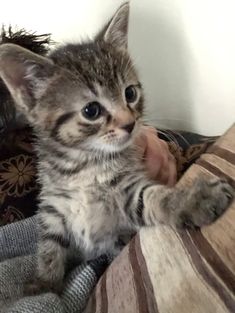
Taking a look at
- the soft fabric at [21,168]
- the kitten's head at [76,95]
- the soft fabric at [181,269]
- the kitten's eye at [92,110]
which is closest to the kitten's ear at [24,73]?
the kitten's head at [76,95]

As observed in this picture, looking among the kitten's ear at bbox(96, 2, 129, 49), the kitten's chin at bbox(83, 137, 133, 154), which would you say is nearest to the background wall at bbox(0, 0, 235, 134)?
the kitten's ear at bbox(96, 2, 129, 49)

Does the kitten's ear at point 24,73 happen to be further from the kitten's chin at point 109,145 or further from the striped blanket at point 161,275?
the striped blanket at point 161,275

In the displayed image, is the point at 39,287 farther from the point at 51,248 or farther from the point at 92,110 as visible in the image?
the point at 92,110

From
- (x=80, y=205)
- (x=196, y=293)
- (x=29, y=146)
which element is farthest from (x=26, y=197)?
(x=196, y=293)

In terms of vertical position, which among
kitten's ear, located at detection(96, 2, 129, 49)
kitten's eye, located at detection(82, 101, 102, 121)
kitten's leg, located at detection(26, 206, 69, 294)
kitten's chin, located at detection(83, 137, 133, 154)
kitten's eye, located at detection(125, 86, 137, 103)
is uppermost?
kitten's ear, located at detection(96, 2, 129, 49)

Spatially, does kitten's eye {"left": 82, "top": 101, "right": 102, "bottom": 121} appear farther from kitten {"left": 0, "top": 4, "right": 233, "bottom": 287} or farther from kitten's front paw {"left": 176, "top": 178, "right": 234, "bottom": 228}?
kitten's front paw {"left": 176, "top": 178, "right": 234, "bottom": 228}

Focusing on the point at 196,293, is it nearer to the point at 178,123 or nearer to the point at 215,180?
the point at 215,180
